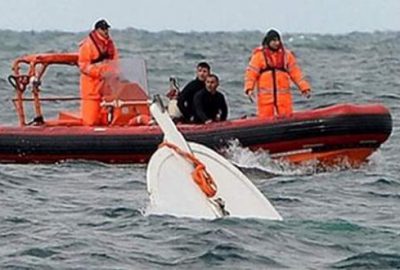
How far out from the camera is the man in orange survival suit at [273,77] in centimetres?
1844

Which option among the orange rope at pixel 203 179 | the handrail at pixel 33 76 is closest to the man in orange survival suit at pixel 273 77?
the handrail at pixel 33 76

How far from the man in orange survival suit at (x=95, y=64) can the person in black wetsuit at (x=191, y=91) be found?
1159 mm

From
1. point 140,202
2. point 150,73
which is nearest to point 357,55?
point 150,73

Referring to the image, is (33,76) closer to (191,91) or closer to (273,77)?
(191,91)

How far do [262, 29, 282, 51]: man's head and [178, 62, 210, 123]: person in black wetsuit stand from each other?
29.2 inches

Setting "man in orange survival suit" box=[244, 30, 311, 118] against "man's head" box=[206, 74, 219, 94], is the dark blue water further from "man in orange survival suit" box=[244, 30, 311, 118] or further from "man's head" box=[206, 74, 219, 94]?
"man in orange survival suit" box=[244, 30, 311, 118]

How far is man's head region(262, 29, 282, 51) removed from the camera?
60.0ft

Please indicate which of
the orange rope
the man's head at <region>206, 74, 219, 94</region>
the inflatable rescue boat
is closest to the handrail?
the inflatable rescue boat

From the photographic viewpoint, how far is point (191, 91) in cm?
1827

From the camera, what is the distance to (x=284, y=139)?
17766 mm

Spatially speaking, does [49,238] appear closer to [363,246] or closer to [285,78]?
[363,246]

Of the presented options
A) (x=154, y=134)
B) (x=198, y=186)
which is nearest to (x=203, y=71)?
(x=154, y=134)

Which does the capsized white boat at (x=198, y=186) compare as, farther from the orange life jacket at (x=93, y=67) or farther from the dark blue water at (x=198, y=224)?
the orange life jacket at (x=93, y=67)

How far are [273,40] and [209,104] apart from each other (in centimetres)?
102
